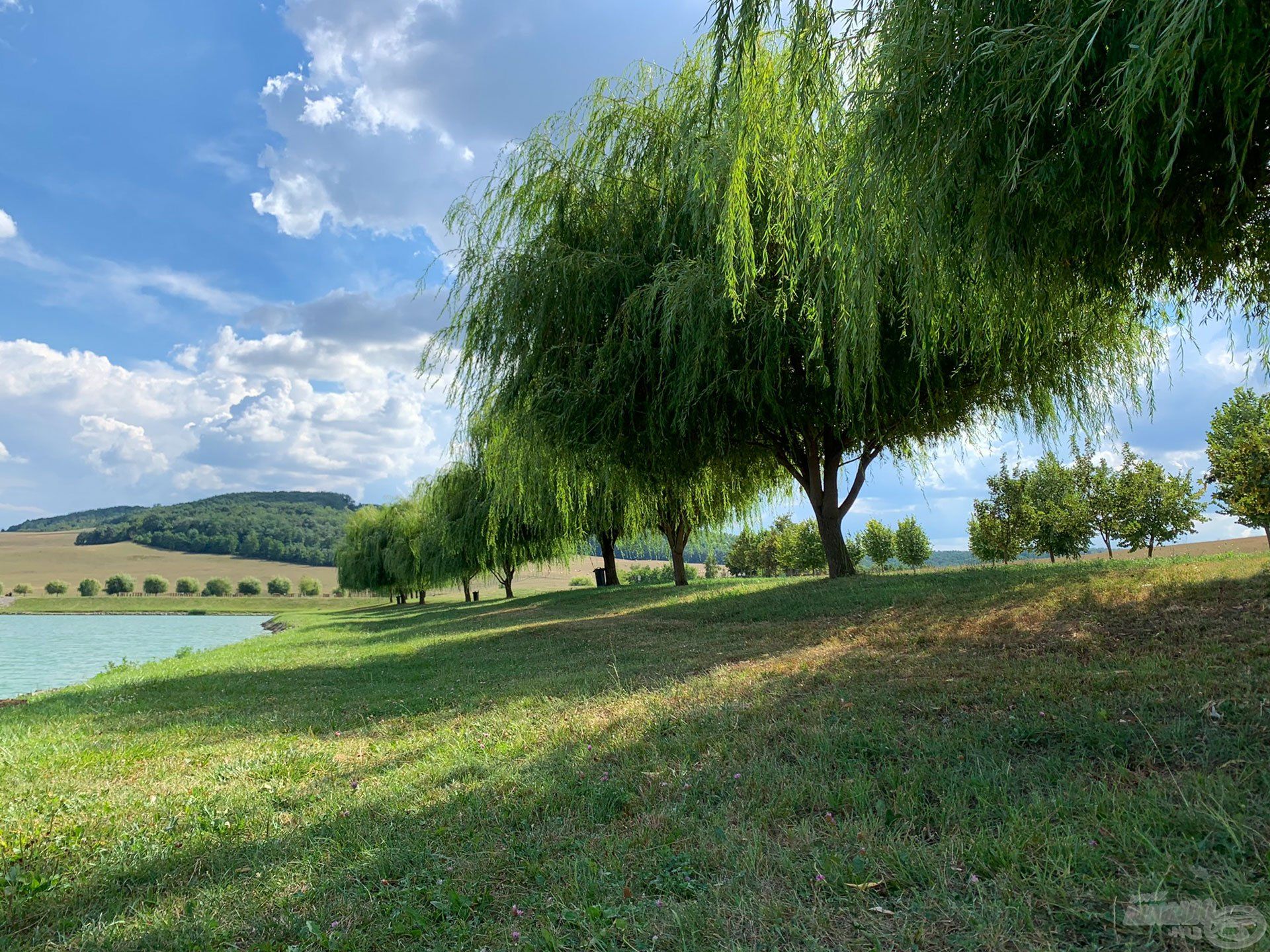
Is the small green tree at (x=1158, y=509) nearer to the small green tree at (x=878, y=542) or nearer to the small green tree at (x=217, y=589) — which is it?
the small green tree at (x=878, y=542)

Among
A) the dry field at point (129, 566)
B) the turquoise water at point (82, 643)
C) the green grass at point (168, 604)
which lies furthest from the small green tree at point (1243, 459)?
the dry field at point (129, 566)

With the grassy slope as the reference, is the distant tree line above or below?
above

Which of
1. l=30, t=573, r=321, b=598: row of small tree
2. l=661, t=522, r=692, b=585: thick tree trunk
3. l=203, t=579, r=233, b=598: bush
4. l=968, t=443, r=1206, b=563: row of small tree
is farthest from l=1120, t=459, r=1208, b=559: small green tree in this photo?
l=203, t=579, r=233, b=598: bush

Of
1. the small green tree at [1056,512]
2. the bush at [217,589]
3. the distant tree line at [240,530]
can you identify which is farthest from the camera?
the distant tree line at [240,530]

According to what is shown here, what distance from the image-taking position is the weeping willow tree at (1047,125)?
355cm

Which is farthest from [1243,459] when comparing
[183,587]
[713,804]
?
[183,587]

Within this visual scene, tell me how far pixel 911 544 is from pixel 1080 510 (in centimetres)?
1319

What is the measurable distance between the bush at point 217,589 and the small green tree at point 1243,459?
10982 cm

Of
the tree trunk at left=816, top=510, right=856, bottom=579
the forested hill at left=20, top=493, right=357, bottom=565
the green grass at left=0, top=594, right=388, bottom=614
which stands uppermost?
the forested hill at left=20, top=493, right=357, bottom=565

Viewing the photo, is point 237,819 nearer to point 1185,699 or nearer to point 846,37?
point 1185,699

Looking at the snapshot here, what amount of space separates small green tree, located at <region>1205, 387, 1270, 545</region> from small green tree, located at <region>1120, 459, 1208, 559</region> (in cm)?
536

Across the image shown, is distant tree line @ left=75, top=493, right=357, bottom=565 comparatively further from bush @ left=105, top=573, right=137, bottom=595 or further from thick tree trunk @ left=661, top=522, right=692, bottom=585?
thick tree trunk @ left=661, top=522, right=692, bottom=585

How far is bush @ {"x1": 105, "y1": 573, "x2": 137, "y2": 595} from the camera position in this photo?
97500mm

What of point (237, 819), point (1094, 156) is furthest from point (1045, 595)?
point (237, 819)
